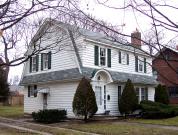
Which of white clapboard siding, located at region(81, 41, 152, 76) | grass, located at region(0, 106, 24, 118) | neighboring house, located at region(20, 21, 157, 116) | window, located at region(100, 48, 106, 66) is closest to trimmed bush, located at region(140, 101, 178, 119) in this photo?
neighboring house, located at region(20, 21, 157, 116)

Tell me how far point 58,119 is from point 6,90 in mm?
20189

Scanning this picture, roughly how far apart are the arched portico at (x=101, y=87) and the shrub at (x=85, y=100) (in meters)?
2.38

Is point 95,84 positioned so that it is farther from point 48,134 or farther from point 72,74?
point 48,134

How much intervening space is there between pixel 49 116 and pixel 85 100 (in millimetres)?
2938

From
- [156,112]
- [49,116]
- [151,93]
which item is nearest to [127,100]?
[156,112]

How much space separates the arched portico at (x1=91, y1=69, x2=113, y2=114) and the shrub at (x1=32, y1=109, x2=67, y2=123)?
3075mm

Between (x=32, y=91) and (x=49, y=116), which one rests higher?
(x=32, y=91)

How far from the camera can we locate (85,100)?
25766 millimetres

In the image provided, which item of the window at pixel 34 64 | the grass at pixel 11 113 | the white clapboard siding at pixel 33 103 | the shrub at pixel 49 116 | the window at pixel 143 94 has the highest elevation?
the window at pixel 34 64

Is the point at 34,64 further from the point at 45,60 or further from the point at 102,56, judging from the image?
the point at 102,56

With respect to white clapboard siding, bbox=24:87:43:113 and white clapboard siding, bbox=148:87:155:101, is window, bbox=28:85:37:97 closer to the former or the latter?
white clapboard siding, bbox=24:87:43:113

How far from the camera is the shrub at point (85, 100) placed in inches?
1013

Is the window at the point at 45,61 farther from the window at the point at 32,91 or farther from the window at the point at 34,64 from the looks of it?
the window at the point at 32,91

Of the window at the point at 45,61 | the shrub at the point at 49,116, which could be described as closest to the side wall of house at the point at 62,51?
the window at the point at 45,61
